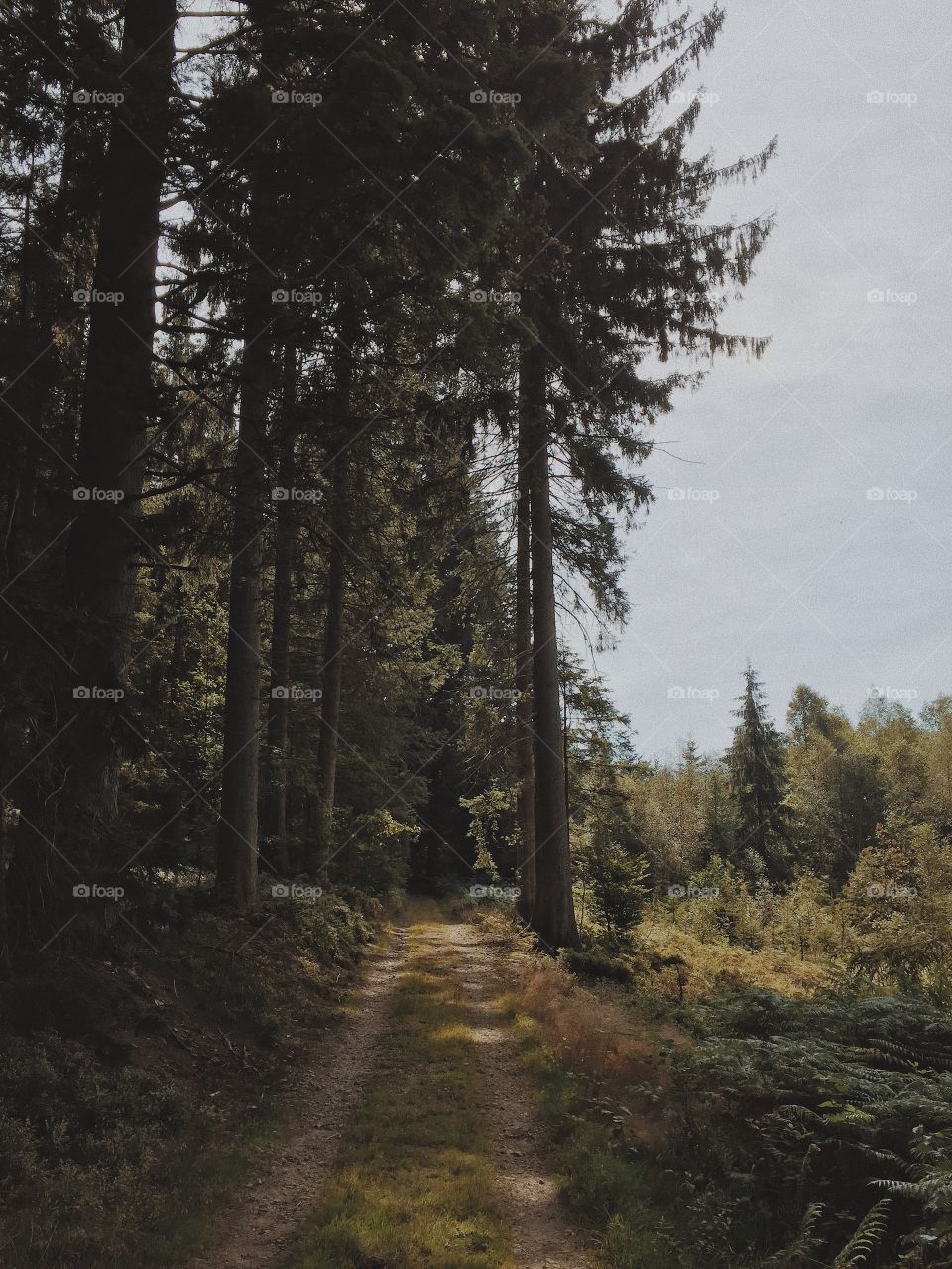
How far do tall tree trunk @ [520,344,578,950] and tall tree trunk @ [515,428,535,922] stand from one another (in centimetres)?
40

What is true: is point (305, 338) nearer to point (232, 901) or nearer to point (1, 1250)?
point (1, 1250)

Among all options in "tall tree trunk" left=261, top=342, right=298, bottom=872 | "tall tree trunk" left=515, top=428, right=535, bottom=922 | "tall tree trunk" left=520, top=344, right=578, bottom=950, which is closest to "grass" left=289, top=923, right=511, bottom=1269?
"tall tree trunk" left=520, top=344, right=578, bottom=950

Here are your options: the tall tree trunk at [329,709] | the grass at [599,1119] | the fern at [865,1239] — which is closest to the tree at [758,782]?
the tall tree trunk at [329,709]

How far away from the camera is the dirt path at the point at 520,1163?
179 inches

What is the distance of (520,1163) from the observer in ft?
19.0

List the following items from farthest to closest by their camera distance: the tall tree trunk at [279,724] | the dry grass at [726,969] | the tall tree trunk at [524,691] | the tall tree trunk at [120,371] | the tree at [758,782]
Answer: the tree at [758,782] < the tall tree trunk at [524,691] < the tall tree trunk at [279,724] < the dry grass at [726,969] < the tall tree trunk at [120,371]

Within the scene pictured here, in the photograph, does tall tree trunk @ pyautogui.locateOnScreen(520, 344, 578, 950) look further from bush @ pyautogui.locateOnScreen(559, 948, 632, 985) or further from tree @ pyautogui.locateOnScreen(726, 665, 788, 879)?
tree @ pyautogui.locateOnScreen(726, 665, 788, 879)

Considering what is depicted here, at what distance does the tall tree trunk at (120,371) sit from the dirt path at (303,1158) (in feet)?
10.2

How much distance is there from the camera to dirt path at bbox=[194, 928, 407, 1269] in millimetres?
4410

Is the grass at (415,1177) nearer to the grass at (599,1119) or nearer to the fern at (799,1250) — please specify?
the grass at (599,1119)

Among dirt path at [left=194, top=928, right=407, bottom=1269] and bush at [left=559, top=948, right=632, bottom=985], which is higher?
dirt path at [left=194, top=928, right=407, bottom=1269]

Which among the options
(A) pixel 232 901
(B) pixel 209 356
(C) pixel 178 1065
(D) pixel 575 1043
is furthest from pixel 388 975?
(B) pixel 209 356

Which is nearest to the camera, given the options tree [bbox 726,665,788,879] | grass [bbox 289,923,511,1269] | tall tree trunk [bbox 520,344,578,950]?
grass [bbox 289,923,511,1269]

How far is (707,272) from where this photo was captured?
43.4 ft
